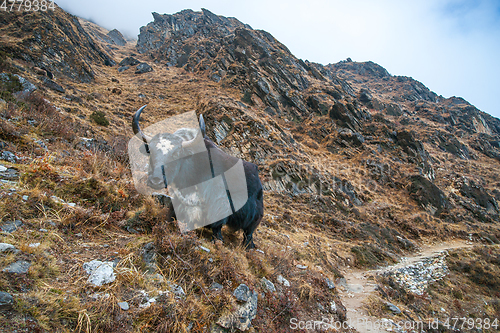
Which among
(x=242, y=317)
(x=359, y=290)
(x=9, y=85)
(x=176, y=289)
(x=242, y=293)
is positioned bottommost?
(x=359, y=290)

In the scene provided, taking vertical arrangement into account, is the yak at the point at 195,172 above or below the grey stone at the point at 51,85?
above

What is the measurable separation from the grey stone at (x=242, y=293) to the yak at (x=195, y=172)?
126 centimetres

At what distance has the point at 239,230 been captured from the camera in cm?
450

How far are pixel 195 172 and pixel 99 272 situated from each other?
2.13 m

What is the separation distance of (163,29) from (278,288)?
74.2 meters

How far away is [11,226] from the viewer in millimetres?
2133

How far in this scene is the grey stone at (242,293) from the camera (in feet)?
8.35

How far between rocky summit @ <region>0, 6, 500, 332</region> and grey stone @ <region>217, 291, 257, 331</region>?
2cm

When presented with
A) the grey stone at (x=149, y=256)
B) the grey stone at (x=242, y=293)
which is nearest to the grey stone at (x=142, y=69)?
the grey stone at (x=149, y=256)

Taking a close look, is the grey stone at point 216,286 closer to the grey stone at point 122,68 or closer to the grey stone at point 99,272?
the grey stone at point 99,272

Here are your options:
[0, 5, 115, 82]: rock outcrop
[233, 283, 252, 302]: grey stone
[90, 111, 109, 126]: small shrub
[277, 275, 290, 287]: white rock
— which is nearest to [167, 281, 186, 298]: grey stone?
[233, 283, 252, 302]: grey stone

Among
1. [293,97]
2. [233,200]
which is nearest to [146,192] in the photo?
[233,200]

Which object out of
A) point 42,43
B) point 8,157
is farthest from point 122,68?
point 8,157

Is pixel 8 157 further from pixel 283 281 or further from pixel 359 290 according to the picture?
pixel 359 290
